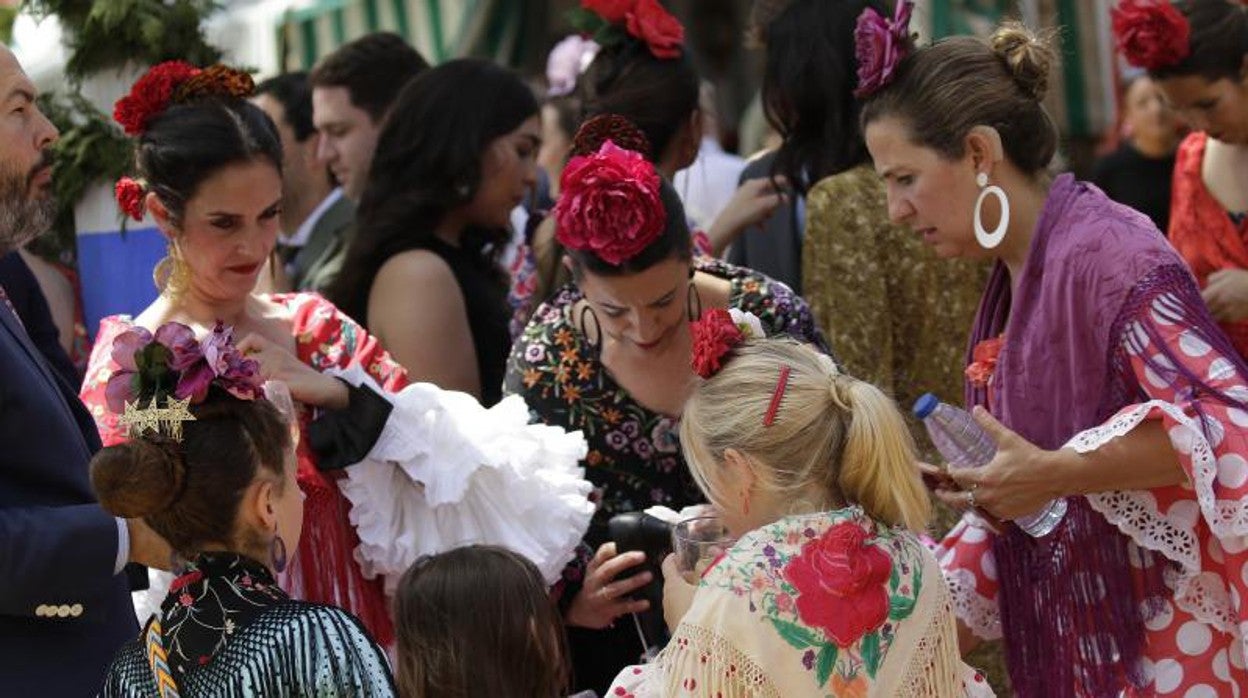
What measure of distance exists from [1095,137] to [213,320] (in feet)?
21.5

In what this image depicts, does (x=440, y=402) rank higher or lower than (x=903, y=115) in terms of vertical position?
lower

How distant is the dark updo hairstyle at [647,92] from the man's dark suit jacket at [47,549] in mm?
1862

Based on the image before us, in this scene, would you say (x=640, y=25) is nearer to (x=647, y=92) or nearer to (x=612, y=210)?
(x=647, y=92)

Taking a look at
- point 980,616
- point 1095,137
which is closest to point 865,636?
point 980,616

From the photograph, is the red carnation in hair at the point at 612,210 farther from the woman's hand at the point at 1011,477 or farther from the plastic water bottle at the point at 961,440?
the woman's hand at the point at 1011,477

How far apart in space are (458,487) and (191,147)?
0.87 meters

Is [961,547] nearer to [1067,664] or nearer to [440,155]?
[1067,664]

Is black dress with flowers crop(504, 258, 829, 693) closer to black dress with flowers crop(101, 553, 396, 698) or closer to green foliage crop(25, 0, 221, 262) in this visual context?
black dress with flowers crop(101, 553, 396, 698)

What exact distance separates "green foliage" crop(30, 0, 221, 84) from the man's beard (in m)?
1.30

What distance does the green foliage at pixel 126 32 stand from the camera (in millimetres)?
4520

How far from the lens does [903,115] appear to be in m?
3.39

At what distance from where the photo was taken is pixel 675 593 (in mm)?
2977

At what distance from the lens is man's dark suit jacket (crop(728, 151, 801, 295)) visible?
4.65m

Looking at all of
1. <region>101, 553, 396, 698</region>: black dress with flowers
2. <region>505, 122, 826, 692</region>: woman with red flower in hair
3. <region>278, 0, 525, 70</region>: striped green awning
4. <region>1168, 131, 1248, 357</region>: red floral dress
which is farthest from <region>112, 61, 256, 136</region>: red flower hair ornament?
<region>278, 0, 525, 70</region>: striped green awning
